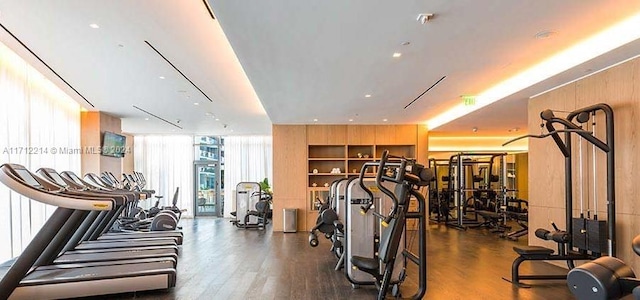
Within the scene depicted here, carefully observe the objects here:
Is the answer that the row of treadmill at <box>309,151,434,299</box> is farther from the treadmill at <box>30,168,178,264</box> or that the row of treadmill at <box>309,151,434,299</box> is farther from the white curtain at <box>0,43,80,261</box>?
the white curtain at <box>0,43,80,261</box>

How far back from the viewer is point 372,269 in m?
3.88

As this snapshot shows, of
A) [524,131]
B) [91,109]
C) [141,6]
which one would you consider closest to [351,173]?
[524,131]

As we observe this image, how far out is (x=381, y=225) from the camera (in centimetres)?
462

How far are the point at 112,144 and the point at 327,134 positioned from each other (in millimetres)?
5227

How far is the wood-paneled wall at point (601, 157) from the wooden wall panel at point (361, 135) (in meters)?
4.37

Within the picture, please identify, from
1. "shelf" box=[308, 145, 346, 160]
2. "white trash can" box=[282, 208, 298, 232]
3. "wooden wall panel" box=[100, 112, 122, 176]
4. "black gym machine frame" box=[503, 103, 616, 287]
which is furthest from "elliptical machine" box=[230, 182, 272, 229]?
"black gym machine frame" box=[503, 103, 616, 287]

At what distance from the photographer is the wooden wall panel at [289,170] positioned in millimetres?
9797

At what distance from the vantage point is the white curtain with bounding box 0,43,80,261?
6094 millimetres

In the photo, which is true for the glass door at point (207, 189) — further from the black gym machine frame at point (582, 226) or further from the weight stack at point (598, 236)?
the weight stack at point (598, 236)

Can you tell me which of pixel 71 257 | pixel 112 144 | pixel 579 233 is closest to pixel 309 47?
pixel 579 233

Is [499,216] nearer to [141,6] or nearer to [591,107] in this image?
[591,107]

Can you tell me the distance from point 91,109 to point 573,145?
928 cm

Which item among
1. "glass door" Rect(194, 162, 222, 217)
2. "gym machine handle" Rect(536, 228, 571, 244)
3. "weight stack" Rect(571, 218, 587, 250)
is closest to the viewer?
"weight stack" Rect(571, 218, 587, 250)

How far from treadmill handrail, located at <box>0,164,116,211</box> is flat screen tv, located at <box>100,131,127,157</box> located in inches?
229
